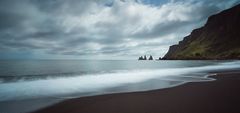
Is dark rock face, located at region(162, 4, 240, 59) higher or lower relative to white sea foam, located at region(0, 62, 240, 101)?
higher

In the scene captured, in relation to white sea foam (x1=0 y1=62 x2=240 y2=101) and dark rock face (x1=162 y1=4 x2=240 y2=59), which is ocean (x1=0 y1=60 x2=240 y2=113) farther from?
dark rock face (x1=162 y1=4 x2=240 y2=59)

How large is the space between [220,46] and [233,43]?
9715 millimetres

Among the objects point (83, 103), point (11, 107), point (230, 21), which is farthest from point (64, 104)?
point (230, 21)

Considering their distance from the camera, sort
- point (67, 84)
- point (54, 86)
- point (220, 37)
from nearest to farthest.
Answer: point (54, 86) → point (67, 84) → point (220, 37)

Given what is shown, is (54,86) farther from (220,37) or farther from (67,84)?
(220,37)

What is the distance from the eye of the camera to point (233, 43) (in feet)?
403

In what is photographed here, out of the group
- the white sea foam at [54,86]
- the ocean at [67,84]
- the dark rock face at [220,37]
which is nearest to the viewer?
the ocean at [67,84]

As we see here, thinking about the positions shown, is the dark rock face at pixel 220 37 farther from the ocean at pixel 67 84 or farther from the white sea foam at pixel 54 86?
the white sea foam at pixel 54 86

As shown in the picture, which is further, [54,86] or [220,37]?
[220,37]

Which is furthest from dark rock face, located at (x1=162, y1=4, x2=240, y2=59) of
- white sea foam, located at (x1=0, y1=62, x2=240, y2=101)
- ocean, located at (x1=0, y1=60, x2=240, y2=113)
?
white sea foam, located at (x1=0, y1=62, x2=240, y2=101)

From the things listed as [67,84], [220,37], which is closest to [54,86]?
[67,84]

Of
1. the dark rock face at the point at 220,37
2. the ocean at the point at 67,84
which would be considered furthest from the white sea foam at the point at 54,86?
the dark rock face at the point at 220,37

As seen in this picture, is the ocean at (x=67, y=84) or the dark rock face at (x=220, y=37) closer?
the ocean at (x=67, y=84)

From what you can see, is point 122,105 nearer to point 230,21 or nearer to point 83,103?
point 83,103
